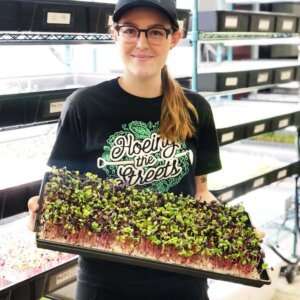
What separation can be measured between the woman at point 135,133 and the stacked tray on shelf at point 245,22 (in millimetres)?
1037

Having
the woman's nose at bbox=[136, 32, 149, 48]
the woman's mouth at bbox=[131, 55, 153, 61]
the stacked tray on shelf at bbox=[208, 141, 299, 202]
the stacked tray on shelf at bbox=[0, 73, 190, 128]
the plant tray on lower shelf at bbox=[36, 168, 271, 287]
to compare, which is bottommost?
the stacked tray on shelf at bbox=[208, 141, 299, 202]

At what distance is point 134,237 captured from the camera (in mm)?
1277

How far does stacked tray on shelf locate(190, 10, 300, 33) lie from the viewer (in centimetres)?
240

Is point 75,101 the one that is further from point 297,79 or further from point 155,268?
point 297,79

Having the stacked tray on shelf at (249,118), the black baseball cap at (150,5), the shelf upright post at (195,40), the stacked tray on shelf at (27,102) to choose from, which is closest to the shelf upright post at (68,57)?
the stacked tray on shelf at (27,102)

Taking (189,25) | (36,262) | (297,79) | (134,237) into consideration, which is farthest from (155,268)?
(297,79)

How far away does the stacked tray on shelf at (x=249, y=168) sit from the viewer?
103 inches


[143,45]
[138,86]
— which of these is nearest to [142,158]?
[138,86]

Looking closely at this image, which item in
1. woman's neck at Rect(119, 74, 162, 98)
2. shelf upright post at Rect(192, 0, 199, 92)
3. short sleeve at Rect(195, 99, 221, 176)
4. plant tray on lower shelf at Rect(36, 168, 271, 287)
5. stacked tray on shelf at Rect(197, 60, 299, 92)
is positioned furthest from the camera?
stacked tray on shelf at Rect(197, 60, 299, 92)

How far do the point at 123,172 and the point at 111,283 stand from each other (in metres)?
0.29

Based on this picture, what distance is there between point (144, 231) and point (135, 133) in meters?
0.26

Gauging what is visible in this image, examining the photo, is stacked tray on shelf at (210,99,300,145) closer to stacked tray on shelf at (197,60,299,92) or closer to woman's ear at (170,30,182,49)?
stacked tray on shelf at (197,60,299,92)

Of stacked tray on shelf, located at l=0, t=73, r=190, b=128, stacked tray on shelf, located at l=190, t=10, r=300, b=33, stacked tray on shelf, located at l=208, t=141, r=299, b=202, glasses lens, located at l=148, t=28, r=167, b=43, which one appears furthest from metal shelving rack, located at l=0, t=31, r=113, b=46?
stacked tray on shelf, located at l=208, t=141, r=299, b=202

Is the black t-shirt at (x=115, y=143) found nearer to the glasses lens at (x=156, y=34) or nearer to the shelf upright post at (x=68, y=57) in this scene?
the glasses lens at (x=156, y=34)
